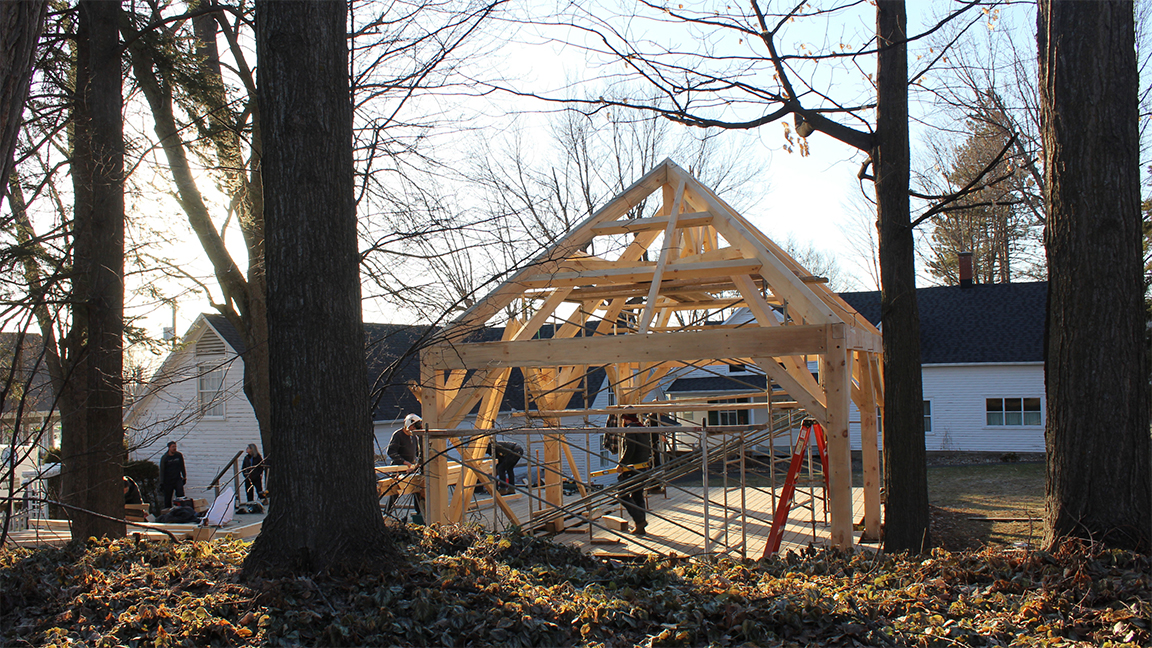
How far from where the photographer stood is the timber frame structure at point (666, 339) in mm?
7828

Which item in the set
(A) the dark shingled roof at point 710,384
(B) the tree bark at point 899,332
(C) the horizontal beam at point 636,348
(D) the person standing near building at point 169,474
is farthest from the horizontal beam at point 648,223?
(A) the dark shingled roof at point 710,384

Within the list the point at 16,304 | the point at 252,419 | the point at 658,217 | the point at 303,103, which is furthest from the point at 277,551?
the point at 252,419

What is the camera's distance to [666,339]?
8391 mm

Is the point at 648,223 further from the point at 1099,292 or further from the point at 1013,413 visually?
the point at 1013,413

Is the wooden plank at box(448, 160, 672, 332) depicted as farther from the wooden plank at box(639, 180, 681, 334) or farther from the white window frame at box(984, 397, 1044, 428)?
the white window frame at box(984, 397, 1044, 428)

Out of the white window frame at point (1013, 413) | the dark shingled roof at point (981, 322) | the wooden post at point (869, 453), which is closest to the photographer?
the wooden post at point (869, 453)

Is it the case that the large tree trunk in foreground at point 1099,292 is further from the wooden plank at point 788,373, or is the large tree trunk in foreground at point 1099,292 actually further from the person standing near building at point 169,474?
the person standing near building at point 169,474

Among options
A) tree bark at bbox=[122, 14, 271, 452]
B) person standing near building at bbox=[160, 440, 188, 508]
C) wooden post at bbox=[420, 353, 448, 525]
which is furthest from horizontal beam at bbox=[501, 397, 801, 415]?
person standing near building at bbox=[160, 440, 188, 508]

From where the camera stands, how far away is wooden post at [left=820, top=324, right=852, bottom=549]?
760 cm

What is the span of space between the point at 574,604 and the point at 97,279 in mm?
6149

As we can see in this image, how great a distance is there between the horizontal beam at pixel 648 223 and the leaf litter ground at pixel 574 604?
5227 millimetres

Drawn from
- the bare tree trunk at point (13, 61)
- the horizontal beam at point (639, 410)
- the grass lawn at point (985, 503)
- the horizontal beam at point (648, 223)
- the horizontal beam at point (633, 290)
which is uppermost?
the horizontal beam at point (648, 223)

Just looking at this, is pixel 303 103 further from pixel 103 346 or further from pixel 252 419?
pixel 252 419

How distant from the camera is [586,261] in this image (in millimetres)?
10117
